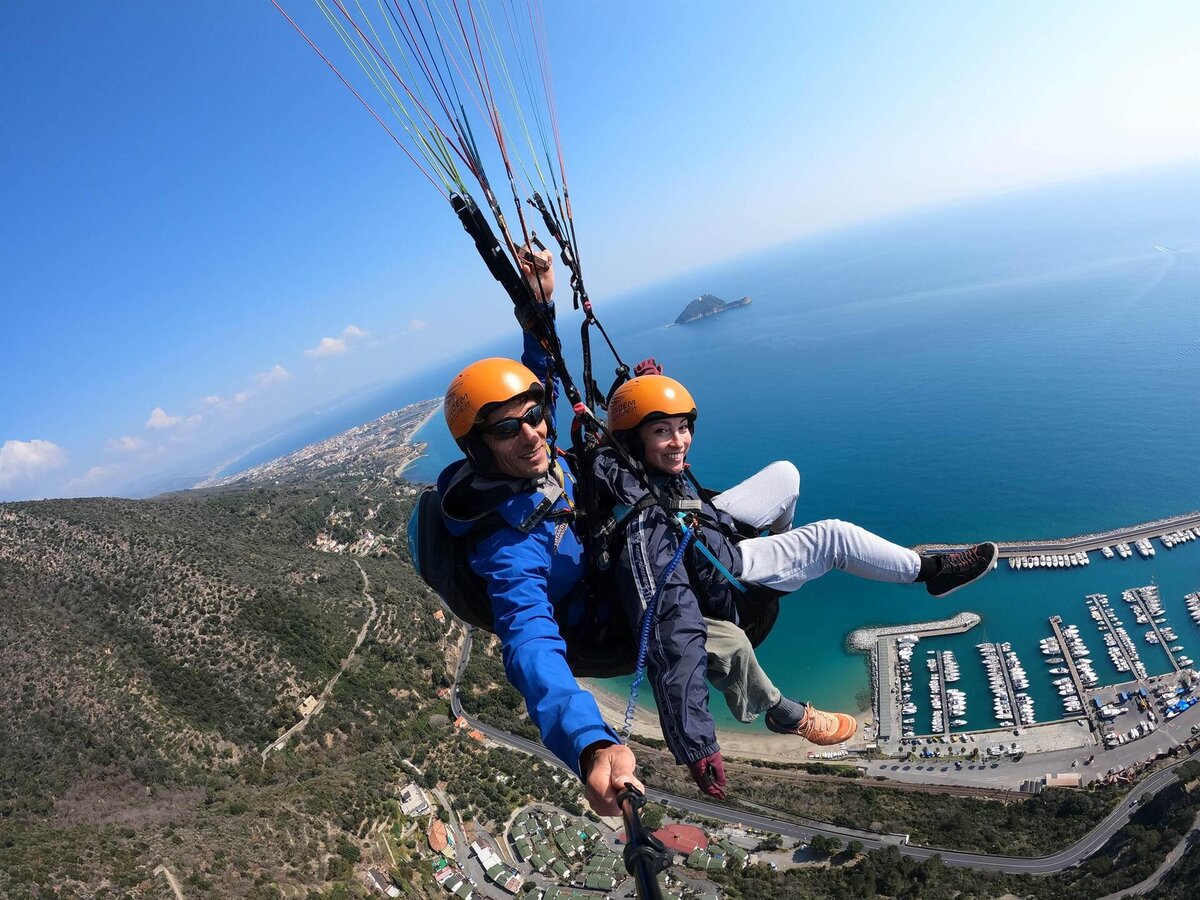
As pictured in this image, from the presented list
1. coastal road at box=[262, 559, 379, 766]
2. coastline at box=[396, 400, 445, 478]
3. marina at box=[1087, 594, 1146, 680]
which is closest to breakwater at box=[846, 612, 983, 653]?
marina at box=[1087, 594, 1146, 680]

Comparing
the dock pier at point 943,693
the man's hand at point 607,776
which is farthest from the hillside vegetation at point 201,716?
the man's hand at point 607,776

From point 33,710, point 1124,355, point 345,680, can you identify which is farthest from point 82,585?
point 1124,355

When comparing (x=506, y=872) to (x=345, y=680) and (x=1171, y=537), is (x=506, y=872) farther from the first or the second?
(x=1171, y=537)

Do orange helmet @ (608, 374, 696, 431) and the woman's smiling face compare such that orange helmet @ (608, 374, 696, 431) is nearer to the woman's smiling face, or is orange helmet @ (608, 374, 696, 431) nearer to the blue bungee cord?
the woman's smiling face

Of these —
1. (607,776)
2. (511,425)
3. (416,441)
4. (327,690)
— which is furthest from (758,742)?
(416,441)

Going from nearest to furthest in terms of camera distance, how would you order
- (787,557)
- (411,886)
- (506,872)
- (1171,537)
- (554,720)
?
(554,720)
(787,557)
(411,886)
(506,872)
(1171,537)

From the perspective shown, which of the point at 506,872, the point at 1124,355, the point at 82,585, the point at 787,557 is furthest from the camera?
the point at 1124,355

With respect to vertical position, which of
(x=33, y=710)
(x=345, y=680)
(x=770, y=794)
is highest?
(x=33, y=710)

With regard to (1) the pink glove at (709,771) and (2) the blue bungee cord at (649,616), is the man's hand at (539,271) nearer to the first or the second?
(2) the blue bungee cord at (649,616)
